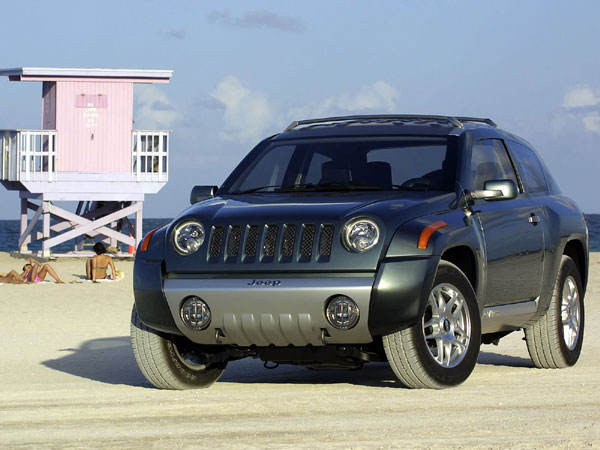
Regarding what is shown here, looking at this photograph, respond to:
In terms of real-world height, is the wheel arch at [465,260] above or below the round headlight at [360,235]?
below

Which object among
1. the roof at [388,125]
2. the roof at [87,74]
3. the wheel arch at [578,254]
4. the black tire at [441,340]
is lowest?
the black tire at [441,340]

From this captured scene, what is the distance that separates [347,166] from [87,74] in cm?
2577

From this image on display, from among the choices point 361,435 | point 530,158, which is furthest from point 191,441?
point 530,158

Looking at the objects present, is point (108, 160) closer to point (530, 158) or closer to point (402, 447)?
point (530, 158)

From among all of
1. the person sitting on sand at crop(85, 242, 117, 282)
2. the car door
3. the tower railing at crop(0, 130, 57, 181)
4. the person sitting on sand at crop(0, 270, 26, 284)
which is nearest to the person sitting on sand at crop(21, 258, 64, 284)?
the person sitting on sand at crop(0, 270, 26, 284)

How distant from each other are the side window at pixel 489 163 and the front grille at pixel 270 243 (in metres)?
1.65

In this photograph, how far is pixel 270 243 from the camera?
26.7ft

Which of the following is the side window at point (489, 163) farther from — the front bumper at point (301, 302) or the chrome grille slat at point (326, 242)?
the chrome grille slat at point (326, 242)

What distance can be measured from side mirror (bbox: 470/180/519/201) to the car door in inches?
3.3

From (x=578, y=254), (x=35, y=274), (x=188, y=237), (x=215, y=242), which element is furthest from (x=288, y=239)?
(x=35, y=274)

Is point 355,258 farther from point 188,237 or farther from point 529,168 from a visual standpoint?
point 529,168

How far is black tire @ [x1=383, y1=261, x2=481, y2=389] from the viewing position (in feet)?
26.6

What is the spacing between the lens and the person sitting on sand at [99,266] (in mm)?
26297

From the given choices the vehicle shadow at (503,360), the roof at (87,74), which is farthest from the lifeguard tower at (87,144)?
the vehicle shadow at (503,360)
